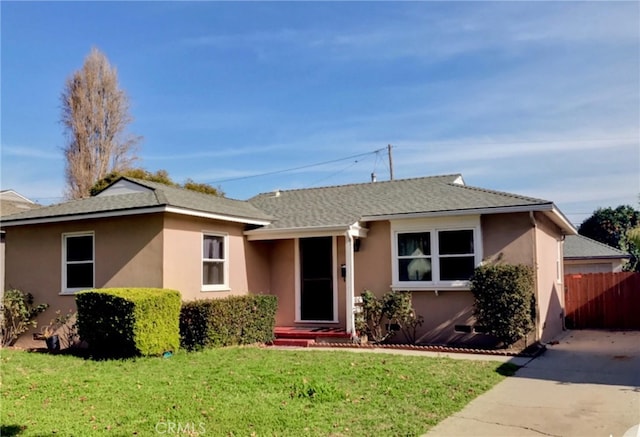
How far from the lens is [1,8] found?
9.53 meters

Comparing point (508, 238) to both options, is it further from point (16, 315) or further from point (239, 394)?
point (16, 315)

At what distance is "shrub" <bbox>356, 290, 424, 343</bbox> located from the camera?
12.0 meters

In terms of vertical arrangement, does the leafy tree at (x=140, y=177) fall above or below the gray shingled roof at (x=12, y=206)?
above

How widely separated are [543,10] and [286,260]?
8547mm

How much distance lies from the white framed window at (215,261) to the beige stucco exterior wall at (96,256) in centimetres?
141

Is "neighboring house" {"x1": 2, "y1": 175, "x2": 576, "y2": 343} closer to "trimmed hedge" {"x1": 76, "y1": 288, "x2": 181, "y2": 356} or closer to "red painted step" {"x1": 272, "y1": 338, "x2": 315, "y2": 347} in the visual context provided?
"red painted step" {"x1": 272, "y1": 338, "x2": 315, "y2": 347}

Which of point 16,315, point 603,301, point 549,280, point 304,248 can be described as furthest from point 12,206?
point 603,301

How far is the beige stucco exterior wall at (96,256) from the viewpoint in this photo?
457 inches

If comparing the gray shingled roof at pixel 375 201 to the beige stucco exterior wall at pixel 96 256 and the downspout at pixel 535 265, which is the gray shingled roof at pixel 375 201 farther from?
the beige stucco exterior wall at pixel 96 256

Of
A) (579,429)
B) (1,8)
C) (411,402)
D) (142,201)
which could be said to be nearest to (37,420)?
(411,402)

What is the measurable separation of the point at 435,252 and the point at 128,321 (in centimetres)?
693

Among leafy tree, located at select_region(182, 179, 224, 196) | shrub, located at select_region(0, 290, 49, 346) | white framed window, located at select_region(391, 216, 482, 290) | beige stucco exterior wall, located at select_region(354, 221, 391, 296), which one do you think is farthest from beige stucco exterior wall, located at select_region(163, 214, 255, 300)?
leafy tree, located at select_region(182, 179, 224, 196)

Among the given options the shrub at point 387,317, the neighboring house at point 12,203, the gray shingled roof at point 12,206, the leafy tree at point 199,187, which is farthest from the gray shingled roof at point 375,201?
the leafy tree at point 199,187

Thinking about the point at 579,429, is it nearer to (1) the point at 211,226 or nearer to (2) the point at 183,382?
(2) the point at 183,382
